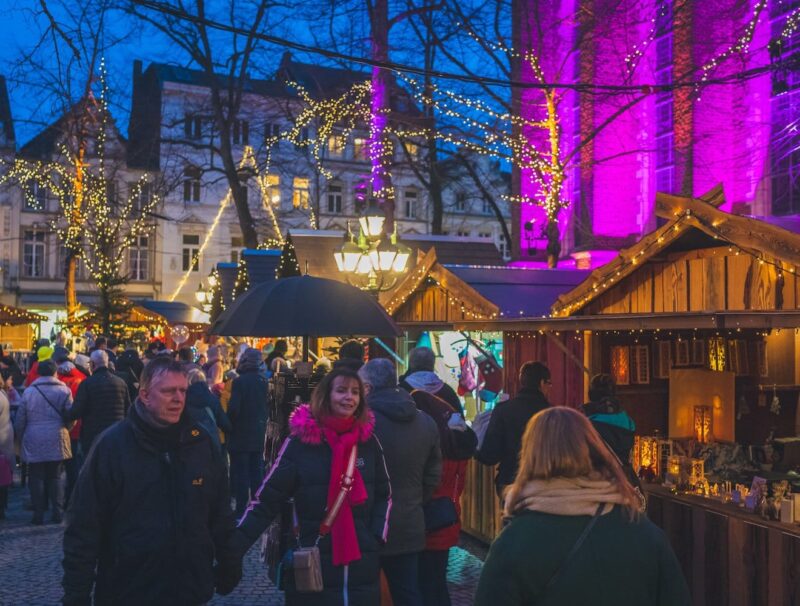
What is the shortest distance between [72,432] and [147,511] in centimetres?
739

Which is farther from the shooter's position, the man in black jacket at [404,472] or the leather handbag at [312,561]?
the man in black jacket at [404,472]

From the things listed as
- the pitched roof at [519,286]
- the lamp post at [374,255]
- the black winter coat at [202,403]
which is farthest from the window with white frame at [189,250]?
the black winter coat at [202,403]

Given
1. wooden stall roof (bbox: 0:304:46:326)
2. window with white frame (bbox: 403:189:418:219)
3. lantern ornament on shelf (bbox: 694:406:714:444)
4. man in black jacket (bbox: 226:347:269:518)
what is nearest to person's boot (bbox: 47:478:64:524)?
man in black jacket (bbox: 226:347:269:518)

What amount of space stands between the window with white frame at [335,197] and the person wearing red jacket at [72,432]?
37568 mm

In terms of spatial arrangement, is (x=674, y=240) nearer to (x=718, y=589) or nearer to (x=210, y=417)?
(x=718, y=589)

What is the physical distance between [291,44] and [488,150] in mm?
12580

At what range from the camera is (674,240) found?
796 centimetres

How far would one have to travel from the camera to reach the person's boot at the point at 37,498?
32.5 ft

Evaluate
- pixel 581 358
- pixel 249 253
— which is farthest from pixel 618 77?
pixel 581 358

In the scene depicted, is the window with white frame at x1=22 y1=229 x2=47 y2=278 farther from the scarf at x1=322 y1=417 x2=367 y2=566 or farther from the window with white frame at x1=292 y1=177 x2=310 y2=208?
the scarf at x1=322 y1=417 x2=367 y2=566

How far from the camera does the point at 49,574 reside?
304 inches

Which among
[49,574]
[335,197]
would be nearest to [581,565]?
[49,574]

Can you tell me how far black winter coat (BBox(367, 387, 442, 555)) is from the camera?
5.02 m

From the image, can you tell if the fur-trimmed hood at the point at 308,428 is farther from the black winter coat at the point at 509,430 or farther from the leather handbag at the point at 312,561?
the black winter coat at the point at 509,430
